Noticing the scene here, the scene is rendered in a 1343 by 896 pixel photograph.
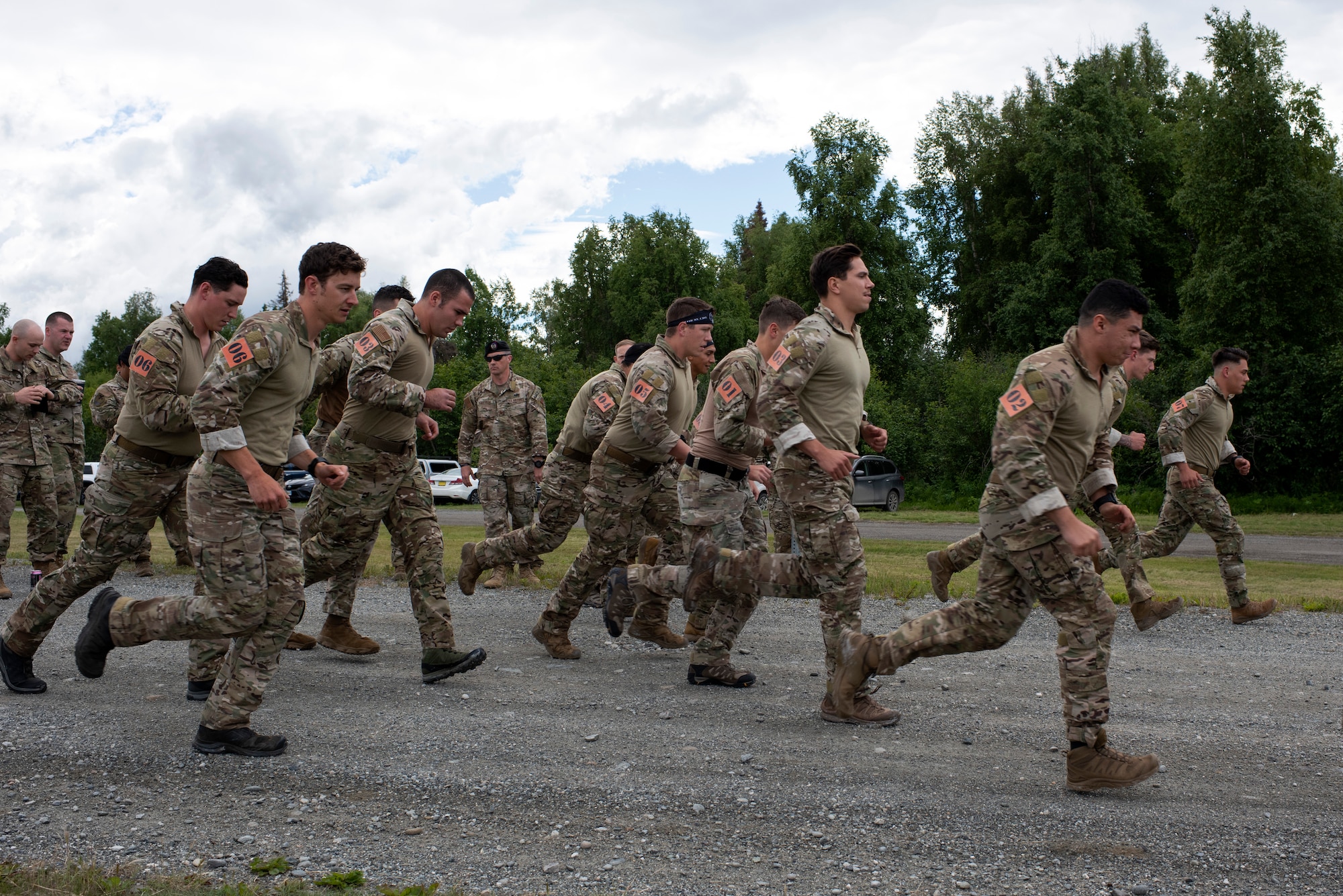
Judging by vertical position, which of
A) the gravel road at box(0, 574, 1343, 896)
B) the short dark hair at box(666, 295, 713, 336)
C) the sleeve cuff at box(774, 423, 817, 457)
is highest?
the short dark hair at box(666, 295, 713, 336)

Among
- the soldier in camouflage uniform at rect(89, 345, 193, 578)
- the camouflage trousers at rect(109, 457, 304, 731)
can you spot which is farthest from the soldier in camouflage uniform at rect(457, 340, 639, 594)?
the camouflage trousers at rect(109, 457, 304, 731)

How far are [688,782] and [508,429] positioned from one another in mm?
7406

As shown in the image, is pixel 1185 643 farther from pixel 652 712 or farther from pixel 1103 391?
pixel 652 712

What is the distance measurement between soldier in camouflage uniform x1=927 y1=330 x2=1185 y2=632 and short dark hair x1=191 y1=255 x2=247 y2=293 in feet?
15.8

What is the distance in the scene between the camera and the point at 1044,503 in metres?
4.24

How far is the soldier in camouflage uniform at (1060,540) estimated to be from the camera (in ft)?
13.9

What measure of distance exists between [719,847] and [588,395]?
5.19 m

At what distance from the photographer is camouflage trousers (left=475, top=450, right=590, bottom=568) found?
785cm

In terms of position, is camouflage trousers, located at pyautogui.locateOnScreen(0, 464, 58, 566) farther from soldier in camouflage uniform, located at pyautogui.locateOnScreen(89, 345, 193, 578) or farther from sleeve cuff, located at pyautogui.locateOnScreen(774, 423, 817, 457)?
sleeve cuff, located at pyautogui.locateOnScreen(774, 423, 817, 457)

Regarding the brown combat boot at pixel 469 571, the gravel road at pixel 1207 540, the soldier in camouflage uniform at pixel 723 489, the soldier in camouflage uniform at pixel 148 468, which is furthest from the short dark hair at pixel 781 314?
the gravel road at pixel 1207 540

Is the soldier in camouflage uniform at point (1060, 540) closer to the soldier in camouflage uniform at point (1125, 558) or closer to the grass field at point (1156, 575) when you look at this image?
the soldier in camouflage uniform at point (1125, 558)

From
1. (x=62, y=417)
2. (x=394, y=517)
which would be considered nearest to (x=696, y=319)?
(x=394, y=517)

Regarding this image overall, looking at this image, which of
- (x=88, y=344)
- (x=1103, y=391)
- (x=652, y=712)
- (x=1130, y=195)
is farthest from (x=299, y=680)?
(x=88, y=344)

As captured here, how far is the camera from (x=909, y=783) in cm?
426
